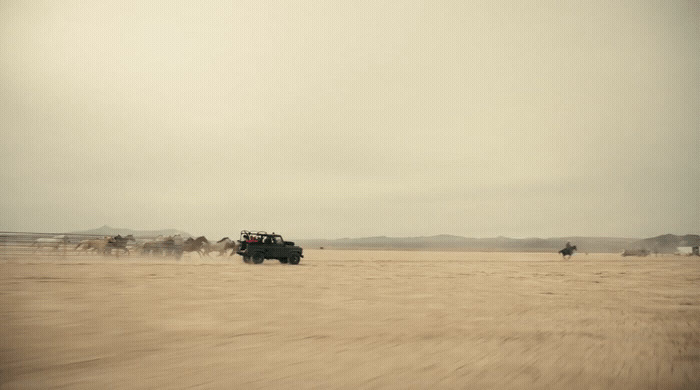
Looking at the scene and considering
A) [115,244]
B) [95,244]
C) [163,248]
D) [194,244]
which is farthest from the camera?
[194,244]

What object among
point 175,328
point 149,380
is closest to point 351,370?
point 149,380

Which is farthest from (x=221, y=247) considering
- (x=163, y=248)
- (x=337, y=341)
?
→ (x=337, y=341)

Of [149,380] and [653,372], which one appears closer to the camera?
[149,380]

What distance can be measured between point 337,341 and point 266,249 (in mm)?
21879

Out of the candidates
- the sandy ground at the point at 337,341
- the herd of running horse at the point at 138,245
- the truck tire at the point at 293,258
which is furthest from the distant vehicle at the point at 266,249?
the sandy ground at the point at 337,341

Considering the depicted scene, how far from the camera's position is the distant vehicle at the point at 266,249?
28.0 meters

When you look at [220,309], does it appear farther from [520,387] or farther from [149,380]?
[520,387]

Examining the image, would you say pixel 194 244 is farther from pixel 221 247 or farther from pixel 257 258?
pixel 257 258

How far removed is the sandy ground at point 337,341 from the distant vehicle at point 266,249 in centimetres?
1537

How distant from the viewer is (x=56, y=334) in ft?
22.7

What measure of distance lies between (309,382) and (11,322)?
19.9ft

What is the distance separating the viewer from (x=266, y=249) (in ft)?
92.5

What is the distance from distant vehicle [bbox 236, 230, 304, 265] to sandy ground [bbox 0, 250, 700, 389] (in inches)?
605

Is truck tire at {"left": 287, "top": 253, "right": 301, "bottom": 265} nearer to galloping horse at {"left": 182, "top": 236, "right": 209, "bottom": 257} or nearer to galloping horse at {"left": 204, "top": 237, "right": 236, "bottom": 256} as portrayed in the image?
galloping horse at {"left": 204, "top": 237, "right": 236, "bottom": 256}
